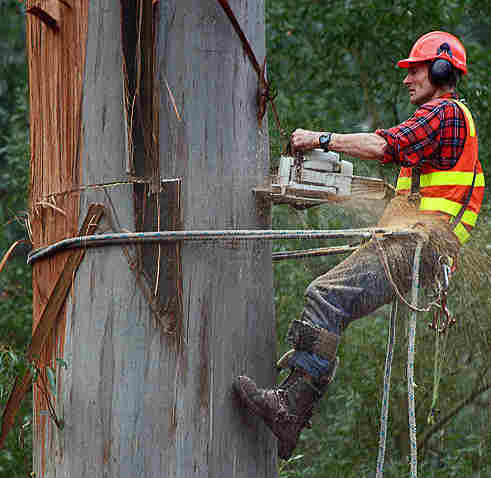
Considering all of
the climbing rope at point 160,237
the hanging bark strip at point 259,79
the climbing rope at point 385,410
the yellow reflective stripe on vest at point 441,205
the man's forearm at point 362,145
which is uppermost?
the hanging bark strip at point 259,79

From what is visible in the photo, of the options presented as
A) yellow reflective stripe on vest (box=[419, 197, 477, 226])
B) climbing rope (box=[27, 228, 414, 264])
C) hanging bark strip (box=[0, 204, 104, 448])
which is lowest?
hanging bark strip (box=[0, 204, 104, 448])

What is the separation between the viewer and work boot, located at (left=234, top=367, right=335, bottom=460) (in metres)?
3.29

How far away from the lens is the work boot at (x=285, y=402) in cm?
329

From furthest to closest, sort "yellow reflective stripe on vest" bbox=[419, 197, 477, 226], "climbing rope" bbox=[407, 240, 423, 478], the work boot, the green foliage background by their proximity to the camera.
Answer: the green foliage background → "yellow reflective stripe on vest" bbox=[419, 197, 477, 226] → "climbing rope" bbox=[407, 240, 423, 478] → the work boot

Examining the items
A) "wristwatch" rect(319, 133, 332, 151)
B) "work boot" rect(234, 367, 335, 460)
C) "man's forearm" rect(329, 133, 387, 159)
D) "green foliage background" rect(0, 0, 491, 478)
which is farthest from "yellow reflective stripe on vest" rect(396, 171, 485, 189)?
"work boot" rect(234, 367, 335, 460)

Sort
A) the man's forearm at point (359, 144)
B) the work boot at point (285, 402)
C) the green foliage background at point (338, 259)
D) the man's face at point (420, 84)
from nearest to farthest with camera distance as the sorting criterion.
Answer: the work boot at point (285, 402)
the man's forearm at point (359, 144)
the man's face at point (420, 84)
the green foliage background at point (338, 259)

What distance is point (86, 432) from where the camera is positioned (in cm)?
305

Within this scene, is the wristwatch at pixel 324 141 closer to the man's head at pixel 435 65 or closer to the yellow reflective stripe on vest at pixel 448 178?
the yellow reflective stripe on vest at pixel 448 178

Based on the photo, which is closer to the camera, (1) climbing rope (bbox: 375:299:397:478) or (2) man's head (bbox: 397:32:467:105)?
(1) climbing rope (bbox: 375:299:397:478)

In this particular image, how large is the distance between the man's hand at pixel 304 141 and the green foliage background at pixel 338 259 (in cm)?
111

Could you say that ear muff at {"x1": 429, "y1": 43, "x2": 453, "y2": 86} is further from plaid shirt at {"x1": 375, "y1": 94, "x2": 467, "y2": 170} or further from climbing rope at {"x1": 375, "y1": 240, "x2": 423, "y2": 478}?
climbing rope at {"x1": 375, "y1": 240, "x2": 423, "y2": 478}

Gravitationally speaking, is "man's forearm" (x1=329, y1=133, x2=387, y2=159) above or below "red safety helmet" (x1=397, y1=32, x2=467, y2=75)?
below

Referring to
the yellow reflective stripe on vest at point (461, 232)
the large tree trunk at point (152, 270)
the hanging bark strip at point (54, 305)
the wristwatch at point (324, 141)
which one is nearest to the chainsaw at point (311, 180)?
the wristwatch at point (324, 141)

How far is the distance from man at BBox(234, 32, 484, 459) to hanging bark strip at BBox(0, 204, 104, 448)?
0.70 m
